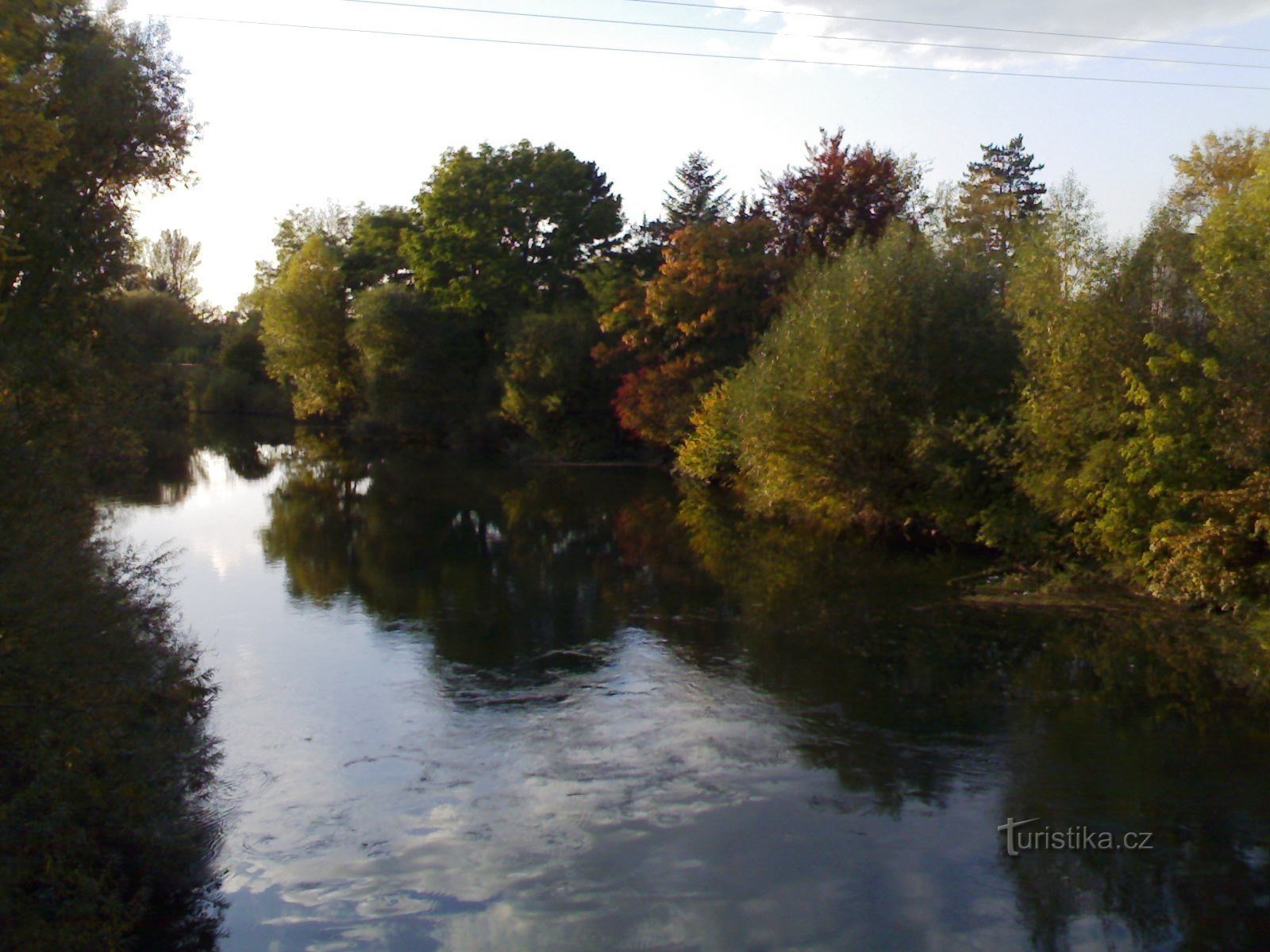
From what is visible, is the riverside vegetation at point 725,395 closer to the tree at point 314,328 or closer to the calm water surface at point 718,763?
the calm water surface at point 718,763

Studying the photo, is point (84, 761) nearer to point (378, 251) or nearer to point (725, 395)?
point (725, 395)

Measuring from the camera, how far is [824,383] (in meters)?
22.2

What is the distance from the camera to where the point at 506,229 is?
162 feet

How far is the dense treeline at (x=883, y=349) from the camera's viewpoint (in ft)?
50.0

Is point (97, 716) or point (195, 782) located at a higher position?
point (97, 716)

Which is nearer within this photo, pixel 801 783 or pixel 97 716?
pixel 97 716

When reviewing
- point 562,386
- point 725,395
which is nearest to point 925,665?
point 725,395

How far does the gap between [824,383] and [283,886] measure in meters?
16.2

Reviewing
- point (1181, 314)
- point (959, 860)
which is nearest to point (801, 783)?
point (959, 860)

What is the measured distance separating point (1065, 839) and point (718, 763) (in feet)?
10.3

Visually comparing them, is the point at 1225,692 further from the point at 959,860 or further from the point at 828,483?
the point at 828,483

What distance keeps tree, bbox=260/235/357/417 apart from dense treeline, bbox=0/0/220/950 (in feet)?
125

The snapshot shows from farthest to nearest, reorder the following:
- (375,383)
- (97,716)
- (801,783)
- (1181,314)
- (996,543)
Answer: (375,383) → (996,543) → (1181,314) → (801,783) → (97,716)

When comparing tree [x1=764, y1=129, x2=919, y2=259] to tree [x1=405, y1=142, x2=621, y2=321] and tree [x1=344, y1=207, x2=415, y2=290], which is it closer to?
tree [x1=405, y1=142, x2=621, y2=321]
